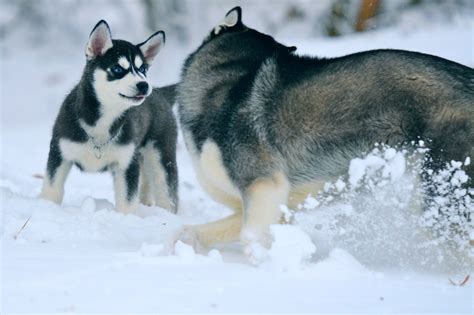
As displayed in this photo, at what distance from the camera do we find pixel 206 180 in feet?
16.8

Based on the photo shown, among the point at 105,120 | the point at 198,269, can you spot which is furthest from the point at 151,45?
the point at 198,269

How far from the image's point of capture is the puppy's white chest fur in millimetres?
6250

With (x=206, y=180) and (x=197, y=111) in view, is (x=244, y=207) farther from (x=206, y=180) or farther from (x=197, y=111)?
(x=197, y=111)

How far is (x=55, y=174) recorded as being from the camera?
6316 mm

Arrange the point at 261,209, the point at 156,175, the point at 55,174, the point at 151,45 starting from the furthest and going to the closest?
the point at 156,175, the point at 151,45, the point at 55,174, the point at 261,209

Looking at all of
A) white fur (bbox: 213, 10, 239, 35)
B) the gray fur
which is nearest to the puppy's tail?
white fur (bbox: 213, 10, 239, 35)

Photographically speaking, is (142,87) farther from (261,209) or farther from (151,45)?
(261,209)

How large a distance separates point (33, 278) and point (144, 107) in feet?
10.5

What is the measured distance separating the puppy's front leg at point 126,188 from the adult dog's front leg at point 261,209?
1784 mm

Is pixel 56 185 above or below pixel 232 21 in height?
below

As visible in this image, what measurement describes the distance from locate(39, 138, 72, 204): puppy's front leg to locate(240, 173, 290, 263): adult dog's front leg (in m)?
2.08

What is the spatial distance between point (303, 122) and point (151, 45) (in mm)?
2139

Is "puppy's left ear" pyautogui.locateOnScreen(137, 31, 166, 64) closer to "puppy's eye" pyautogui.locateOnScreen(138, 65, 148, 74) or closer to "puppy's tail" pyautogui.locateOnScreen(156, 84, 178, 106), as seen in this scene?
"puppy's eye" pyautogui.locateOnScreen(138, 65, 148, 74)

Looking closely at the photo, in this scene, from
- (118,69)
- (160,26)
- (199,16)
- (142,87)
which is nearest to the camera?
(142,87)
